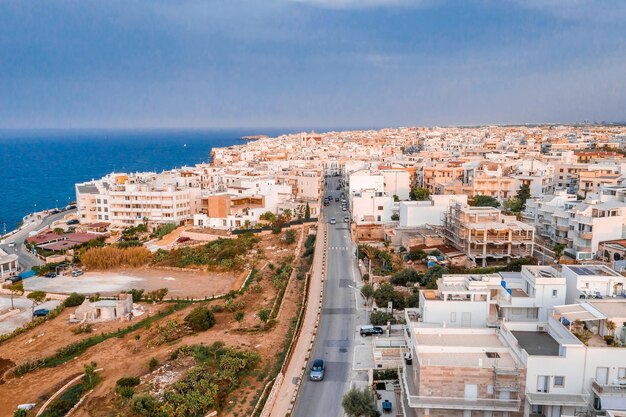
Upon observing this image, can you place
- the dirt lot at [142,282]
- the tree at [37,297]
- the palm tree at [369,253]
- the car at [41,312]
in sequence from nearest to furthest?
the car at [41,312] → the palm tree at [369,253] → the tree at [37,297] → the dirt lot at [142,282]

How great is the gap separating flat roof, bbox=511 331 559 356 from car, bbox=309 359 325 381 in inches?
324

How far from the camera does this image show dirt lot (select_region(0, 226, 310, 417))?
72.1 feet

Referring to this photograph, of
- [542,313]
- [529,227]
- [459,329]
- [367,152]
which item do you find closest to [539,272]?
[542,313]

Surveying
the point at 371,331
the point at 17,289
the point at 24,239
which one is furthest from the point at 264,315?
the point at 24,239

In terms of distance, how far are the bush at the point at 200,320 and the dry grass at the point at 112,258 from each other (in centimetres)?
1693

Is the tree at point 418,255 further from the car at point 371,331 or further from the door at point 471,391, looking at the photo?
the door at point 471,391

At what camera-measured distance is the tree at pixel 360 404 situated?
59.3 feet

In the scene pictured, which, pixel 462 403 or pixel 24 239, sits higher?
pixel 462 403

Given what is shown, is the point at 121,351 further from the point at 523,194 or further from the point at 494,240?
the point at 523,194

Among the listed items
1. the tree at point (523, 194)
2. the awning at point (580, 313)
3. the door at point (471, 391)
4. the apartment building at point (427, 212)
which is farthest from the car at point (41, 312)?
the tree at point (523, 194)

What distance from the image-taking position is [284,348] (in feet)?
84.4

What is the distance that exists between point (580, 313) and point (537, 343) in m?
1.90

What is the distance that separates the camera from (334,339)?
1035 inches

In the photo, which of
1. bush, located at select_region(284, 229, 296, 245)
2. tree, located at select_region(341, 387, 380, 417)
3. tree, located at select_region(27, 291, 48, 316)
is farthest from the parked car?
bush, located at select_region(284, 229, 296, 245)
